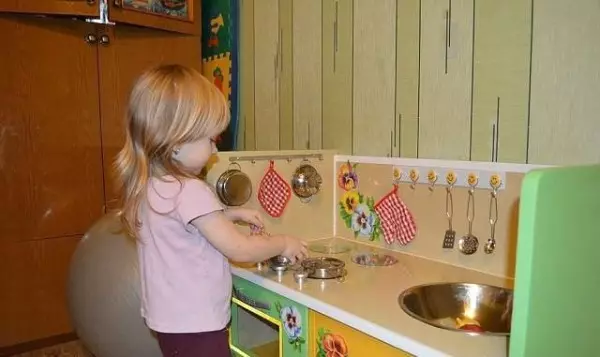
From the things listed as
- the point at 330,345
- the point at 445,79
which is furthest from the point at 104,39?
the point at 330,345

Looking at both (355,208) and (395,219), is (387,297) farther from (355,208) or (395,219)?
(355,208)

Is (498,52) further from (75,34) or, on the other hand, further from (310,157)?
(75,34)

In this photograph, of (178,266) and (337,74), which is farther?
(337,74)

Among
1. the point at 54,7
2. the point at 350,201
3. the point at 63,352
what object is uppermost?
the point at 54,7

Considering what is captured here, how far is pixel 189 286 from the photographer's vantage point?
1060mm

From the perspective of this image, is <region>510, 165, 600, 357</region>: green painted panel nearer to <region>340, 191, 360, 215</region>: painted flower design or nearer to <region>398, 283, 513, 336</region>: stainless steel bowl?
<region>398, 283, 513, 336</region>: stainless steel bowl

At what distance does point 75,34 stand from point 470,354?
197 cm

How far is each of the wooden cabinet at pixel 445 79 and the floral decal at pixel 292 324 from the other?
0.58 meters

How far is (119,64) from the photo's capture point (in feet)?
7.12

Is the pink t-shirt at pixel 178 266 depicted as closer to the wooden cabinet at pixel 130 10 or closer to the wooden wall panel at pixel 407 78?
the wooden wall panel at pixel 407 78

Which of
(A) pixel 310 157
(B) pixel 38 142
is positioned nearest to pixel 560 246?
(A) pixel 310 157

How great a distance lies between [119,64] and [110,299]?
116cm

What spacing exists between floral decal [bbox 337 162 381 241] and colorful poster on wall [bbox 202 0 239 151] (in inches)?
29.5

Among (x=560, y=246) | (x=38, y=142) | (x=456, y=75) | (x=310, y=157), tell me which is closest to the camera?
(x=560, y=246)
